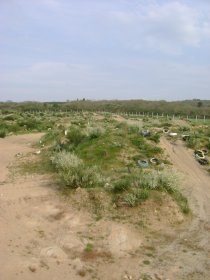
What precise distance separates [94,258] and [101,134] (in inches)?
503

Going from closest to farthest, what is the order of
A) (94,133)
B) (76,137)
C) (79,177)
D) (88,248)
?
(88,248) < (79,177) < (94,133) < (76,137)

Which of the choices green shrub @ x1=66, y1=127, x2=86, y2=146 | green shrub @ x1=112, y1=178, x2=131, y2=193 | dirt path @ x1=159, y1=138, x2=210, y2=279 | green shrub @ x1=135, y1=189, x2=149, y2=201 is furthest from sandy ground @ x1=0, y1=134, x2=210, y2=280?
green shrub @ x1=66, y1=127, x2=86, y2=146

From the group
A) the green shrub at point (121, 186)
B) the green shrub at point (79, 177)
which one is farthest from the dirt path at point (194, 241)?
the green shrub at point (79, 177)

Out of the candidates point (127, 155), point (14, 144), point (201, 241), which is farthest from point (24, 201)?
point (14, 144)

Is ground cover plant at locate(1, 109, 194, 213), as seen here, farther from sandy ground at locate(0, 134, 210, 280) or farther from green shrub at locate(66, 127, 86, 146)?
sandy ground at locate(0, 134, 210, 280)

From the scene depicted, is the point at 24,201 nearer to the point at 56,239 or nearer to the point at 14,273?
the point at 56,239

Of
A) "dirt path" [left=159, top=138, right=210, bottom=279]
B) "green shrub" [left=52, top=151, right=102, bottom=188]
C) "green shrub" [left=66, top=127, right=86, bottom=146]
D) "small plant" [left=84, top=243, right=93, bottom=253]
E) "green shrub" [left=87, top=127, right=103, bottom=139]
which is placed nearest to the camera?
"dirt path" [left=159, top=138, right=210, bottom=279]

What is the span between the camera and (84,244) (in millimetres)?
9570

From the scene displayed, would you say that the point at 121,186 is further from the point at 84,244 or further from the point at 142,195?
the point at 84,244

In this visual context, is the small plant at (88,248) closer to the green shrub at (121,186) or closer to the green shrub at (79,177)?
the green shrub at (121,186)

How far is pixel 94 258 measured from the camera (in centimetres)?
898

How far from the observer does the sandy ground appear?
27.6ft

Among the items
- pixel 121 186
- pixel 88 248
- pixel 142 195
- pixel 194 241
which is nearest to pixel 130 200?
pixel 142 195

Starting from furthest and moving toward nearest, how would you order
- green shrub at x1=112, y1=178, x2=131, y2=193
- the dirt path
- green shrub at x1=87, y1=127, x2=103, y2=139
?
green shrub at x1=87, y1=127, x2=103, y2=139 < green shrub at x1=112, y1=178, x2=131, y2=193 < the dirt path
